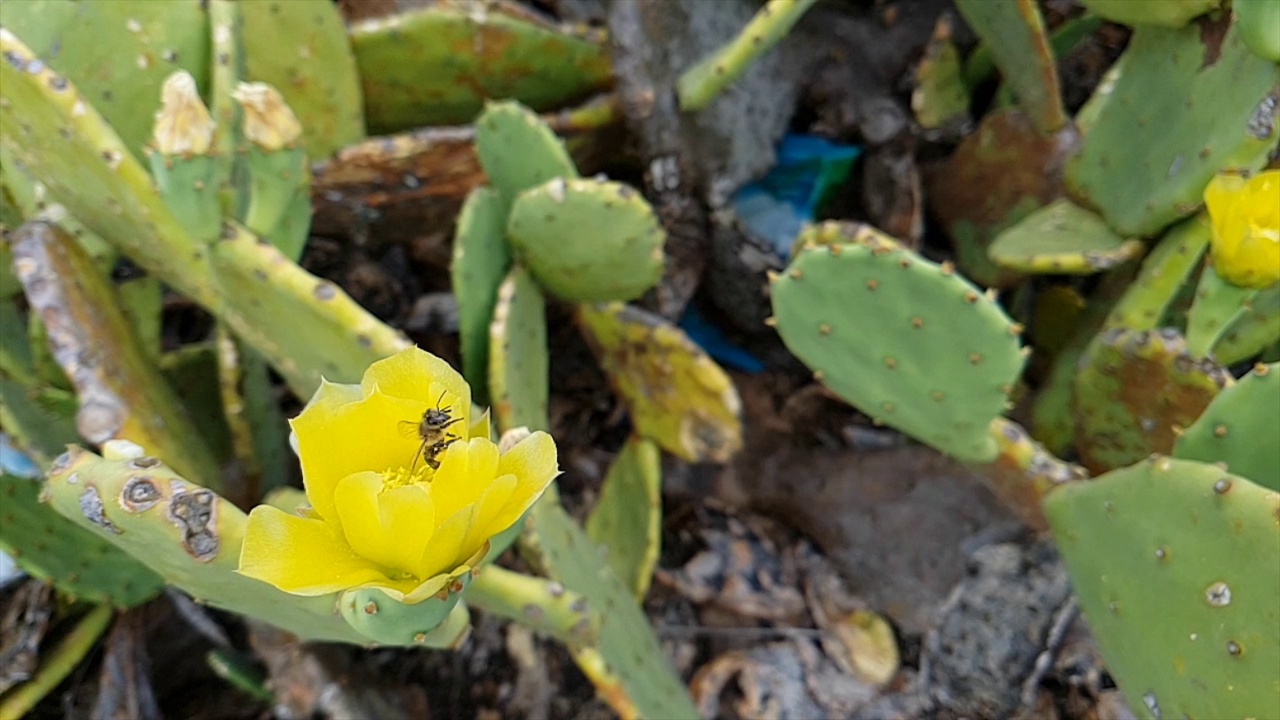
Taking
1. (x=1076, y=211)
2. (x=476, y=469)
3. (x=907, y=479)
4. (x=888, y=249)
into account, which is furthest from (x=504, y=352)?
(x=1076, y=211)

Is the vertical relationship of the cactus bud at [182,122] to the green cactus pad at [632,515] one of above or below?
above

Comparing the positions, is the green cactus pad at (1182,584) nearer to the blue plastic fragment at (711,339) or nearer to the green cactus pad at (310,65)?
the blue plastic fragment at (711,339)

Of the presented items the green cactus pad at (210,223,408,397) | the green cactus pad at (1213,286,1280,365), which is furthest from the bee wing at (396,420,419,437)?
the green cactus pad at (1213,286,1280,365)

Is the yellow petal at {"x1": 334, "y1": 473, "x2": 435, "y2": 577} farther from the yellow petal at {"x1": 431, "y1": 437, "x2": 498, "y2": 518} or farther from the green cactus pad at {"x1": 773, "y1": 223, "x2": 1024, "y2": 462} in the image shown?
the green cactus pad at {"x1": 773, "y1": 223, "x2": 1024, "y2": 462}

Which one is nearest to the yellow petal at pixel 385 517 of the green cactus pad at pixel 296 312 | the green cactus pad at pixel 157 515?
the green cactus pad at pixel 157 515

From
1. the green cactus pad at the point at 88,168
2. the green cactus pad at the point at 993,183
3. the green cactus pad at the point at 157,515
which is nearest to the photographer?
the green cactus pad at the point at 157,515
